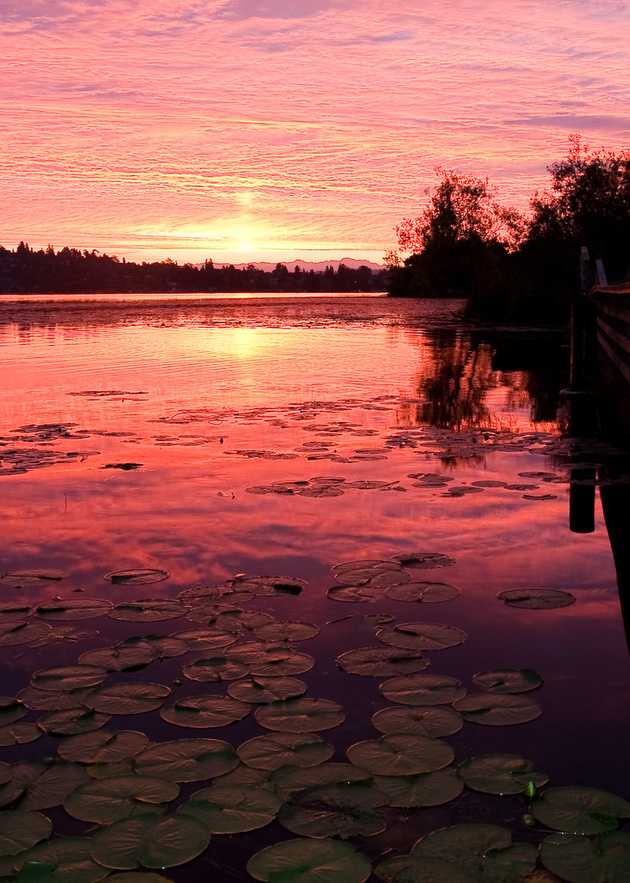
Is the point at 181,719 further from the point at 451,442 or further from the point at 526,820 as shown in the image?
the point at 451,442

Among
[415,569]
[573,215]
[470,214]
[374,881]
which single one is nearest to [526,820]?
[374,881]

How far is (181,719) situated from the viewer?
144 inches

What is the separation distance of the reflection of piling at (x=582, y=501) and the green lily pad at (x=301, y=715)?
3382mm

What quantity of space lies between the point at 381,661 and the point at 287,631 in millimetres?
593

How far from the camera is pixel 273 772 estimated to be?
3.23 m

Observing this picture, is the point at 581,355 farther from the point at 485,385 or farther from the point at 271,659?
the point at 271,659

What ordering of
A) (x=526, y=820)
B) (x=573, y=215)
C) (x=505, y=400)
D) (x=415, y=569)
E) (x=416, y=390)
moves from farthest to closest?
(x=573, y=215) < (x=416, y=390) < (x=505, y=400) < (x=415, y=569) < (x=526, y=820)

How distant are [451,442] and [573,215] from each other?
3445 cm

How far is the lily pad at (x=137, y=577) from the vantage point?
545cm

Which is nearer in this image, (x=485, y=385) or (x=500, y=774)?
(x=500, y=774)

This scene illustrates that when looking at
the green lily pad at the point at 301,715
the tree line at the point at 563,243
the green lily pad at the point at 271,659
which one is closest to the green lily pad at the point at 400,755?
the green lily pad at the point at 301,715

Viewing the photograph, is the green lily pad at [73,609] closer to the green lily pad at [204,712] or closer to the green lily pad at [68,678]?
the green lily pad at [68,678]

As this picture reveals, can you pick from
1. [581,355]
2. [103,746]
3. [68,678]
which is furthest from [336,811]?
[581,355]

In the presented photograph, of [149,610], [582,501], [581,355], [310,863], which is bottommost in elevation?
[310,863]
